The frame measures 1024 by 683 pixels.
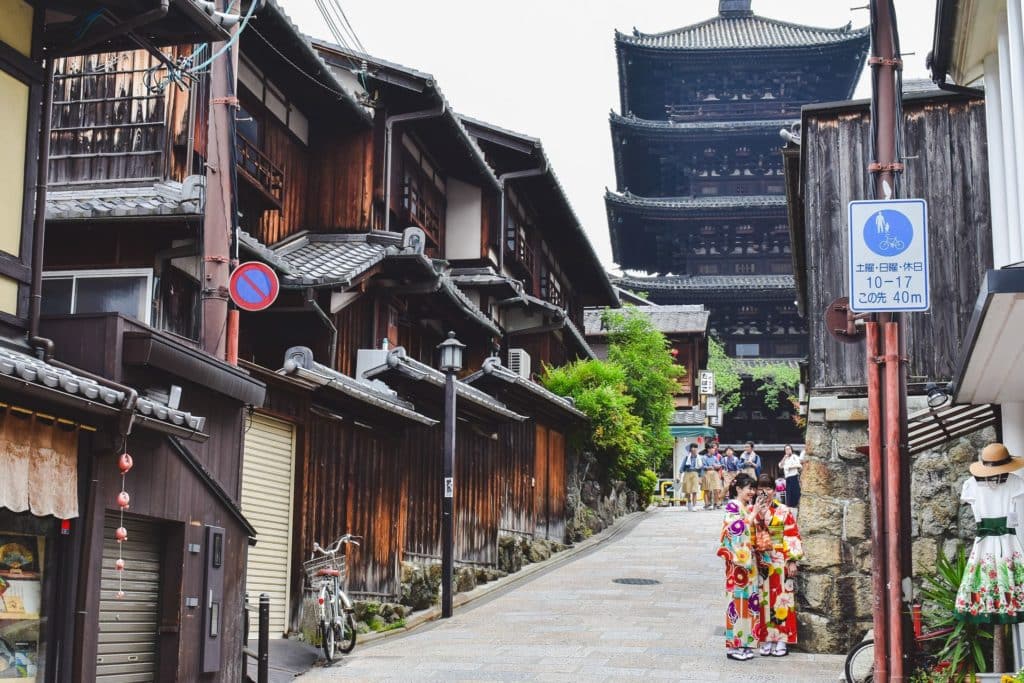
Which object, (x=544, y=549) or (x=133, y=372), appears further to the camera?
(x=544, y=549)

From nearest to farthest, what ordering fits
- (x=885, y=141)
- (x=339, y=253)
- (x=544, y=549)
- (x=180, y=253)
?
(x=885, y=141) < (x=180, y=253) < (x=339, y=253) < (x=544, y=549)

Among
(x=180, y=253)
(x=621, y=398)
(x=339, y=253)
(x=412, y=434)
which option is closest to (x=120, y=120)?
(x=180, y=253)

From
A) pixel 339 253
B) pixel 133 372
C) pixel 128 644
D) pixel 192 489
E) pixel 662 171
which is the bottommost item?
pixel 128 644

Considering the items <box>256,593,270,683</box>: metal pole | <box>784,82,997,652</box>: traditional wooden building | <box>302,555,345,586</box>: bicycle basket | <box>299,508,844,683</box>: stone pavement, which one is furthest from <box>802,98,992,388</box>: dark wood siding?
<box>256,593,270,683</box>: metal pole

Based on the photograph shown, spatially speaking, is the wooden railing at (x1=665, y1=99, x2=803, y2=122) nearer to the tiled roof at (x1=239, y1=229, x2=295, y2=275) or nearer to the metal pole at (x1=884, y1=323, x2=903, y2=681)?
the tiled roof at (x1=239, y1=229, x2=295, y2=275)

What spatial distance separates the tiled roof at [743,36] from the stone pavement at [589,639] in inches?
1419

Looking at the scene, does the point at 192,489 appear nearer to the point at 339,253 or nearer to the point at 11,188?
the point at 11,188

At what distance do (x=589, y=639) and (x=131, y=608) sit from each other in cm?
634

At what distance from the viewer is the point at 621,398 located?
3031 centimetres

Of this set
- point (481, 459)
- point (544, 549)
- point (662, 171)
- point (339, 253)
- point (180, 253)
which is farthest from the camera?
point (662, 171)

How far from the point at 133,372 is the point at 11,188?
Result: 1793 mm

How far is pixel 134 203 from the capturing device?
13844 mm

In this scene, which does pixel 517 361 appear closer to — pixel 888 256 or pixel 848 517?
pixel 848 517

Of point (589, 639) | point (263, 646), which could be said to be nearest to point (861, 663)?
point (589, 639)
